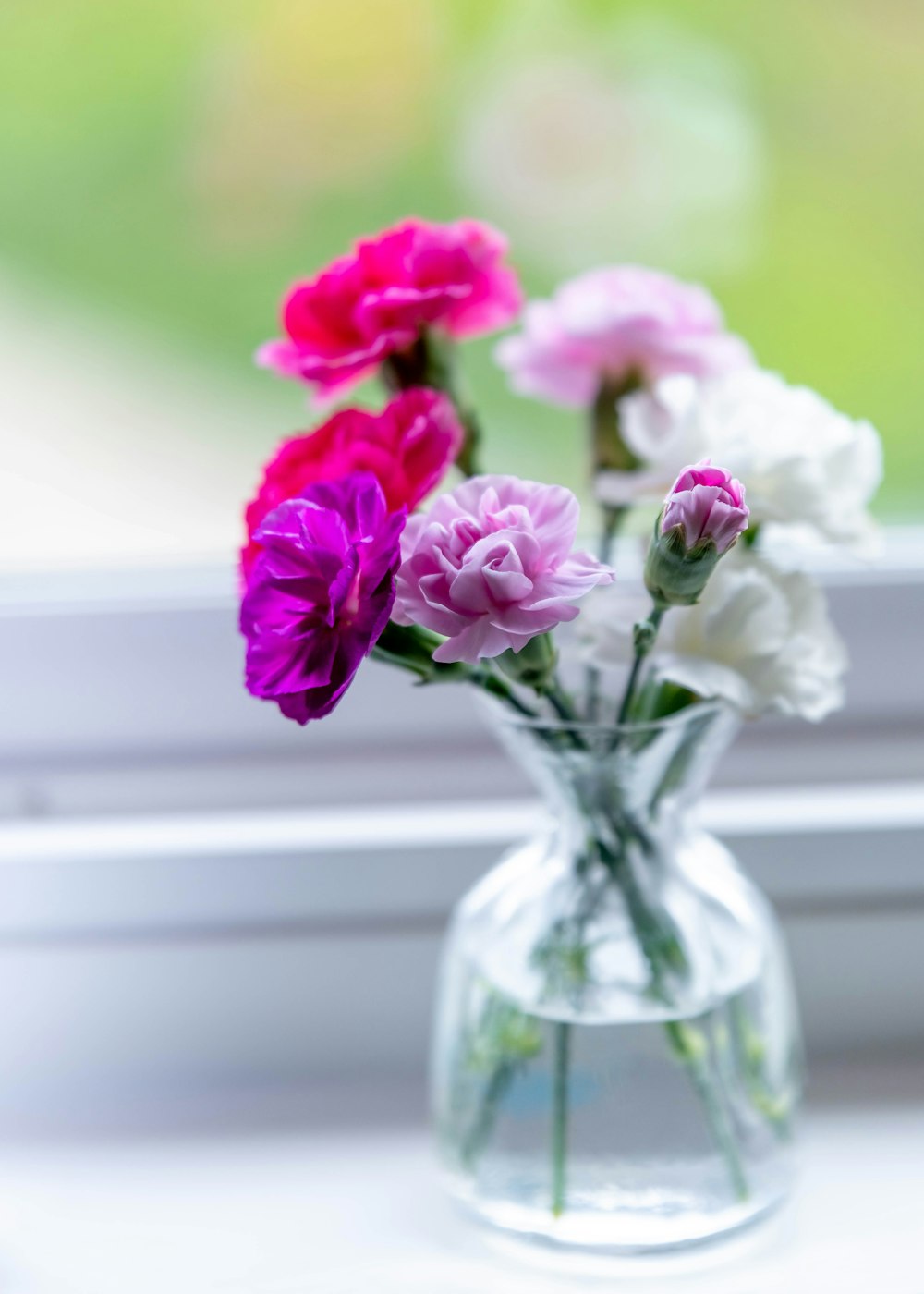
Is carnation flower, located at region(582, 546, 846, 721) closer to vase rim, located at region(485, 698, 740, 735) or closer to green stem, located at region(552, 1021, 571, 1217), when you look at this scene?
vase rim, located at region(485, 698, 740, 735)

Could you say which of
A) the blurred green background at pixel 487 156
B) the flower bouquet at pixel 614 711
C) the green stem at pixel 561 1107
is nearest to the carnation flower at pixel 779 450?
the flower bouquet at pixel 614 711

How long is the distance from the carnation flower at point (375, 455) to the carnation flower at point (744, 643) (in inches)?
3.8

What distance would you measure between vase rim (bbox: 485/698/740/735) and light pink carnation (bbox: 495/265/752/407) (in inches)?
5.9

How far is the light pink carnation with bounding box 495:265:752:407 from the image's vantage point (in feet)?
1.89

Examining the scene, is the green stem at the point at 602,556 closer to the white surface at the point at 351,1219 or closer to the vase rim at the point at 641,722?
the vase rim at the point at 641,722

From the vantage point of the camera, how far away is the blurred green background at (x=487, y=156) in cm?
80

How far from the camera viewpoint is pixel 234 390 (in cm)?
86

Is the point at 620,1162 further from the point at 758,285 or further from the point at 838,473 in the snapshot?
the point at 758,285

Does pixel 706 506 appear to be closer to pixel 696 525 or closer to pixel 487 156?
pixel 696 525

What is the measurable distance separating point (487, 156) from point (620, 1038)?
510mm

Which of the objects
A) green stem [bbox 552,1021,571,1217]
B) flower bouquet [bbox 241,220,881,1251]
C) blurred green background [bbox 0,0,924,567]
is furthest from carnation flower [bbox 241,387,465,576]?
blurred green background [bbox 0,0,924,567]

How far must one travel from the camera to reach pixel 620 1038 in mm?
571

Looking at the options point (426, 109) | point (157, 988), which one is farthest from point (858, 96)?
point (157, 988)

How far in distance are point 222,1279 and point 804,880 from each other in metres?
0.33
